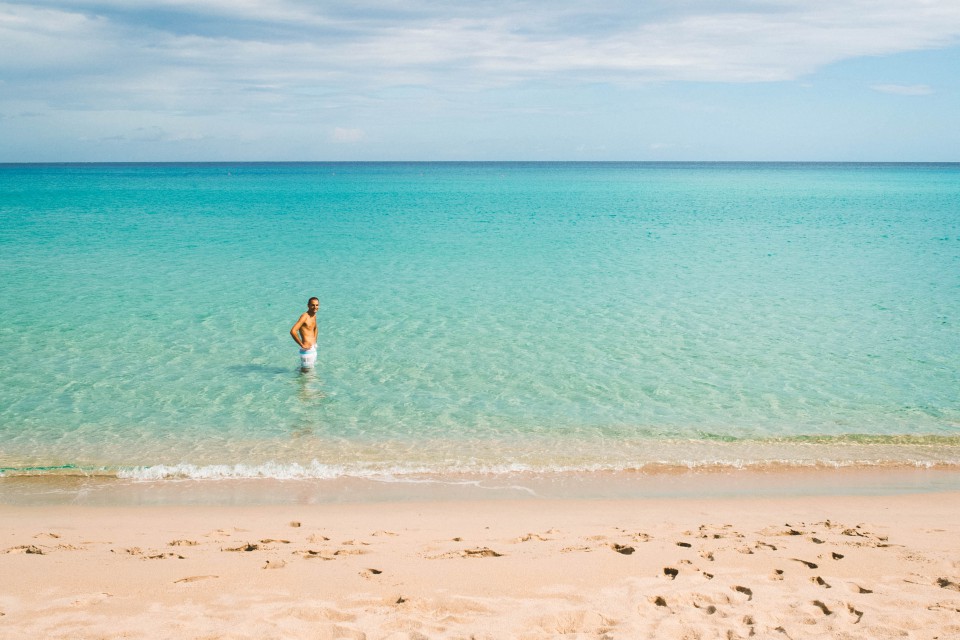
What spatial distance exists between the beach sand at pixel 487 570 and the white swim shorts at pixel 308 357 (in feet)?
15.2

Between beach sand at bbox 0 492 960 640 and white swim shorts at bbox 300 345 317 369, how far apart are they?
4628mm

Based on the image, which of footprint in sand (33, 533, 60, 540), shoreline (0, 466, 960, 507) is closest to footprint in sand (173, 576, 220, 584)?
footprint in sand (33, 533, 60, 540)

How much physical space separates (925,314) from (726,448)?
9.97m

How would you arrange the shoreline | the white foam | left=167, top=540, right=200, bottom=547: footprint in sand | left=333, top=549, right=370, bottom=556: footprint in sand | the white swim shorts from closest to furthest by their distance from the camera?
1. left=333, top=549, right=370, bottom=556: footprint in sand
2. left=167, top=540, right=200, bottom=547: footprint in sand
3. the shoreline
4. the white foam
5. the white swim shorts

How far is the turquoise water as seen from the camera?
947 centimetres

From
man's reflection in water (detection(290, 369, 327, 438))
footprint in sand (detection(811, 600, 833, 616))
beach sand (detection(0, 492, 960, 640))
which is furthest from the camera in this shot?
man's reflection in water (detection(290, 369, 327, 438))

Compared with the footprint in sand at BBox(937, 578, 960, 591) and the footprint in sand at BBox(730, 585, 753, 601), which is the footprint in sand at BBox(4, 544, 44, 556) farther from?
the footprint in sand at BBox(937, 578, 960, 591)

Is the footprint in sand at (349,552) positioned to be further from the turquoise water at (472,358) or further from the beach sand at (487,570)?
the turquoise water at (472,358)

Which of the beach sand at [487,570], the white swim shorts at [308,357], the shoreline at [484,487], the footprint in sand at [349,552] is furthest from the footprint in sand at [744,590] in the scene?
the white swim shorts at [308,357]

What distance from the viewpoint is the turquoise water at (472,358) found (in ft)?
31.1

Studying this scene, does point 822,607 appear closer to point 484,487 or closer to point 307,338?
point 484,487

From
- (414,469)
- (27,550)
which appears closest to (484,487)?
(414,469)

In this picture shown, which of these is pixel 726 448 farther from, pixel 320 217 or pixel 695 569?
pixel 320 217

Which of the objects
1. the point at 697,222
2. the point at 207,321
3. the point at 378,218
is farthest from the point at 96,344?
the point at 697,222
